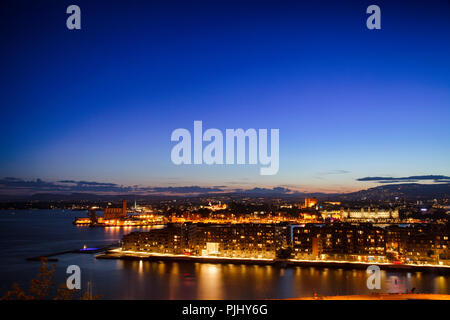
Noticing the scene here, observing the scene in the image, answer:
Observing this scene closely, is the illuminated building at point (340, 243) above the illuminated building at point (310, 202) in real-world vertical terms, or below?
above

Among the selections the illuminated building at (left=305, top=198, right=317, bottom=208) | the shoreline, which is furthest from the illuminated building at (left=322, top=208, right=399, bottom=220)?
the shoreline

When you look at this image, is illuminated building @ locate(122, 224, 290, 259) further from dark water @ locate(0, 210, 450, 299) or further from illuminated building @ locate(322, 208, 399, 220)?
illuminated building @ locate(322, 208, 399, 220)

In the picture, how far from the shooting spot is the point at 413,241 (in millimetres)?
11242

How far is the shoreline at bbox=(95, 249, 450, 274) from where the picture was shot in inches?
408

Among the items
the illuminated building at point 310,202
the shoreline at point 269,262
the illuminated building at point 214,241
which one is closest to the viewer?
→ the shoreline at point 269,262

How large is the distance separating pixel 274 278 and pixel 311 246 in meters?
2.53

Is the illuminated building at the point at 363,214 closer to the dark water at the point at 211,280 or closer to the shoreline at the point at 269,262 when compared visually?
the shoreline at the point at 269,262

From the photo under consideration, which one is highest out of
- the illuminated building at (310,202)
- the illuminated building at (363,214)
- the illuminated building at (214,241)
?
the illuminated building at (214,241)

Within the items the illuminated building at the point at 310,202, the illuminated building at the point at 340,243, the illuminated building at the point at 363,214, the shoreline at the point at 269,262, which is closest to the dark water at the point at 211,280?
the shoreline at the point at 269,262

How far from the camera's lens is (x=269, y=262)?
1138 cm

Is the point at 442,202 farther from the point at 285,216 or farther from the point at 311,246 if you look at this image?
the point at 311,246

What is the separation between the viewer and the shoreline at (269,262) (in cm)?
1037

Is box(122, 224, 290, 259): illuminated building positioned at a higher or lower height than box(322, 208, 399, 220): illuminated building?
higher

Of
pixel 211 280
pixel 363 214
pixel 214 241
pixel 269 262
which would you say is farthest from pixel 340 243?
pixel 363 214
